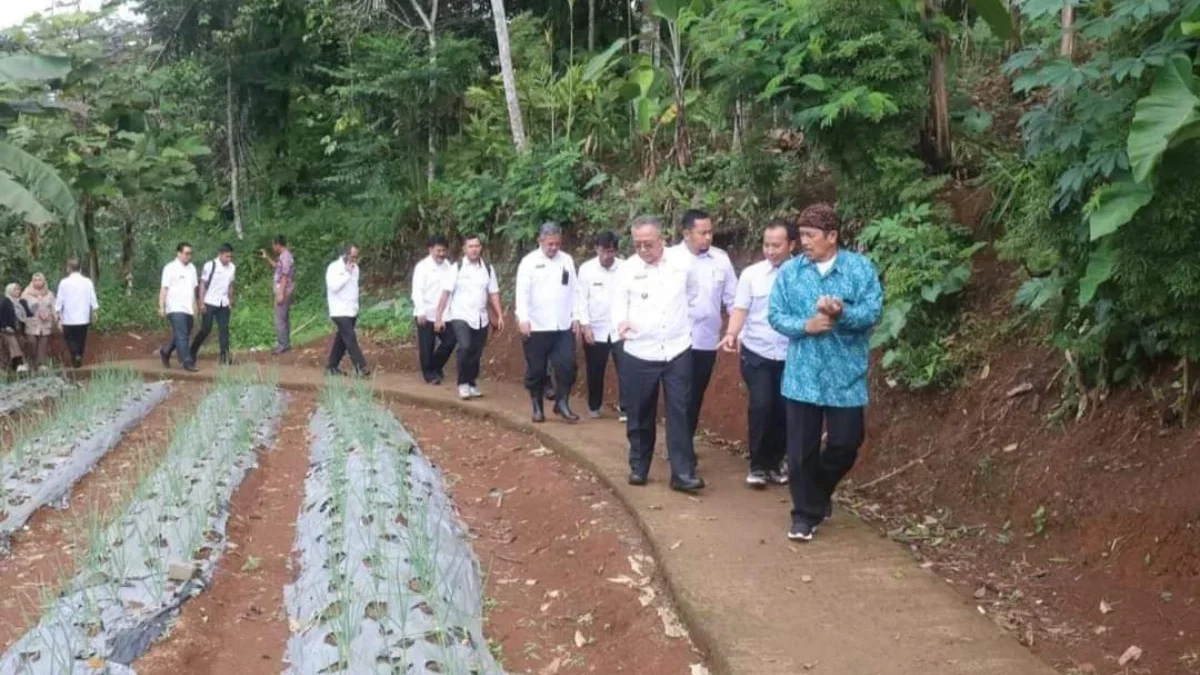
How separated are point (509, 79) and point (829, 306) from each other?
10017mm

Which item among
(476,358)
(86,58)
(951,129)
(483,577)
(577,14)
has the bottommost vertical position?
(483,577)

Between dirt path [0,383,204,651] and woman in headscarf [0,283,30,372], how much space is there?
230 inches

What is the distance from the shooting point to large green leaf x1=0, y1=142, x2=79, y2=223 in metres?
9.98

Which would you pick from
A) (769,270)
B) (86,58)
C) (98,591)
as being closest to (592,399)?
(769,270)

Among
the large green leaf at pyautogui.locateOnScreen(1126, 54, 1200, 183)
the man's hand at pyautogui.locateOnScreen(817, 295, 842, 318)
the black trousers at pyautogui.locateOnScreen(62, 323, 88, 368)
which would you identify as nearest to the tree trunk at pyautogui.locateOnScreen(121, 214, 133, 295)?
the black trousers at pyautogui.locateOnScreen(62, 323, 88, 368)

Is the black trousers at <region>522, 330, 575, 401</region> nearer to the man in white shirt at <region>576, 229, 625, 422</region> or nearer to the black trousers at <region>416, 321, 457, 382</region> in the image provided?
the man in white shirt at <region>576, 229, 625, 422</region>

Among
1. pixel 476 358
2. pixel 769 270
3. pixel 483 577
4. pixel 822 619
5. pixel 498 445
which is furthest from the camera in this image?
pixel 476 358

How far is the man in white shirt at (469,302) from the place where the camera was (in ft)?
32.3

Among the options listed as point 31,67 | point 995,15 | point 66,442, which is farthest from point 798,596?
point 31,67

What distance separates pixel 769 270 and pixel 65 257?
17.6 metres

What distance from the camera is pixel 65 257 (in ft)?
65.4

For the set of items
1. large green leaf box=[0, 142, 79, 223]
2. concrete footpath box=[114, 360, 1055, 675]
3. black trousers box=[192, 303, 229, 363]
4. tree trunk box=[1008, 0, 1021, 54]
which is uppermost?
tree trunk box=[1008, 0, 1021, 54]

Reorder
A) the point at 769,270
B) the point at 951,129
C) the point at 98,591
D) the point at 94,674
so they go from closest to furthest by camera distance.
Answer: the point at 94,674 < the point at 98,591 < the point at 769,270 < the point at 951,129

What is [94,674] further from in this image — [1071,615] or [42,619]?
[1071,615]
